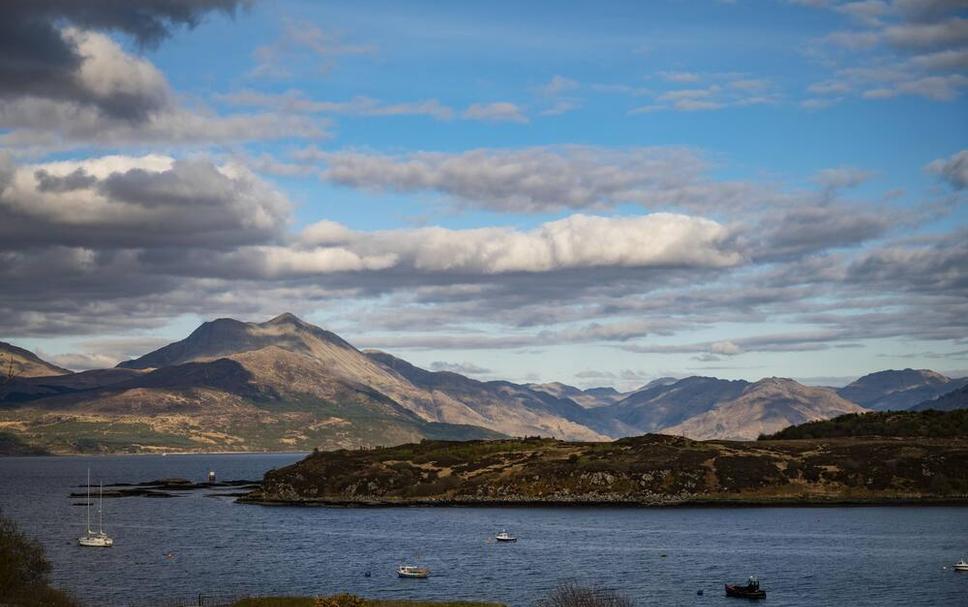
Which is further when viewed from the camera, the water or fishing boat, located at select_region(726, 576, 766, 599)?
the water

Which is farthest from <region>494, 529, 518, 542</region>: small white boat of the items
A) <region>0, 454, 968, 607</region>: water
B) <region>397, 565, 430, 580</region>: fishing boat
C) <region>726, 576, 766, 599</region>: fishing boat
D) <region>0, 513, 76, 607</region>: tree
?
<region>0, 513, 76, 607</region>: tree

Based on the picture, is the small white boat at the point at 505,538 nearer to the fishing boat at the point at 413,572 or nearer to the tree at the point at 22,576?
the fishing boat at the point at 413,572

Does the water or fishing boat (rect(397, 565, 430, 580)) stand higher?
fishing boat (rect(397, 565, 430, 580))

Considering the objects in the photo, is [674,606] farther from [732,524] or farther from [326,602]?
[732,524]

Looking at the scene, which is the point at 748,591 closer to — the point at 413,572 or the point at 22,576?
the point at 413,572

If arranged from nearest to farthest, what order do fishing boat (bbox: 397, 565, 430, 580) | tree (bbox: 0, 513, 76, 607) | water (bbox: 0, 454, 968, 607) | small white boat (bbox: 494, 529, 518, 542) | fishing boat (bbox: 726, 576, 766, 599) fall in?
tree (bbox: 0, 513, 76, 607) < fishing boat (bbox: 726, 576, 766, 599) < water (bbox: 0, 454, 968, 607) < fishing boat (bbox: 397, 565, 430, 580) < small white boat (bbox: 494, 529, 518, 542)

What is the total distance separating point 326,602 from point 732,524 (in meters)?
125

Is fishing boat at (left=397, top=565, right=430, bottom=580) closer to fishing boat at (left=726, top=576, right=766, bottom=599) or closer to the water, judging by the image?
the water

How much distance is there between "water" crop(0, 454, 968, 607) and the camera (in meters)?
112

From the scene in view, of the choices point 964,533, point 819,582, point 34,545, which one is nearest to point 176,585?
point 34,545

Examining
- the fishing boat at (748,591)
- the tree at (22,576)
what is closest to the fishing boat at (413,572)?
the fishing boat at (748,591)

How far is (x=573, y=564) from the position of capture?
130750 mm

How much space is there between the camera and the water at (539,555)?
112 metres

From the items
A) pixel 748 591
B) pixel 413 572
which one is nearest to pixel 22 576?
pixel 413 572
